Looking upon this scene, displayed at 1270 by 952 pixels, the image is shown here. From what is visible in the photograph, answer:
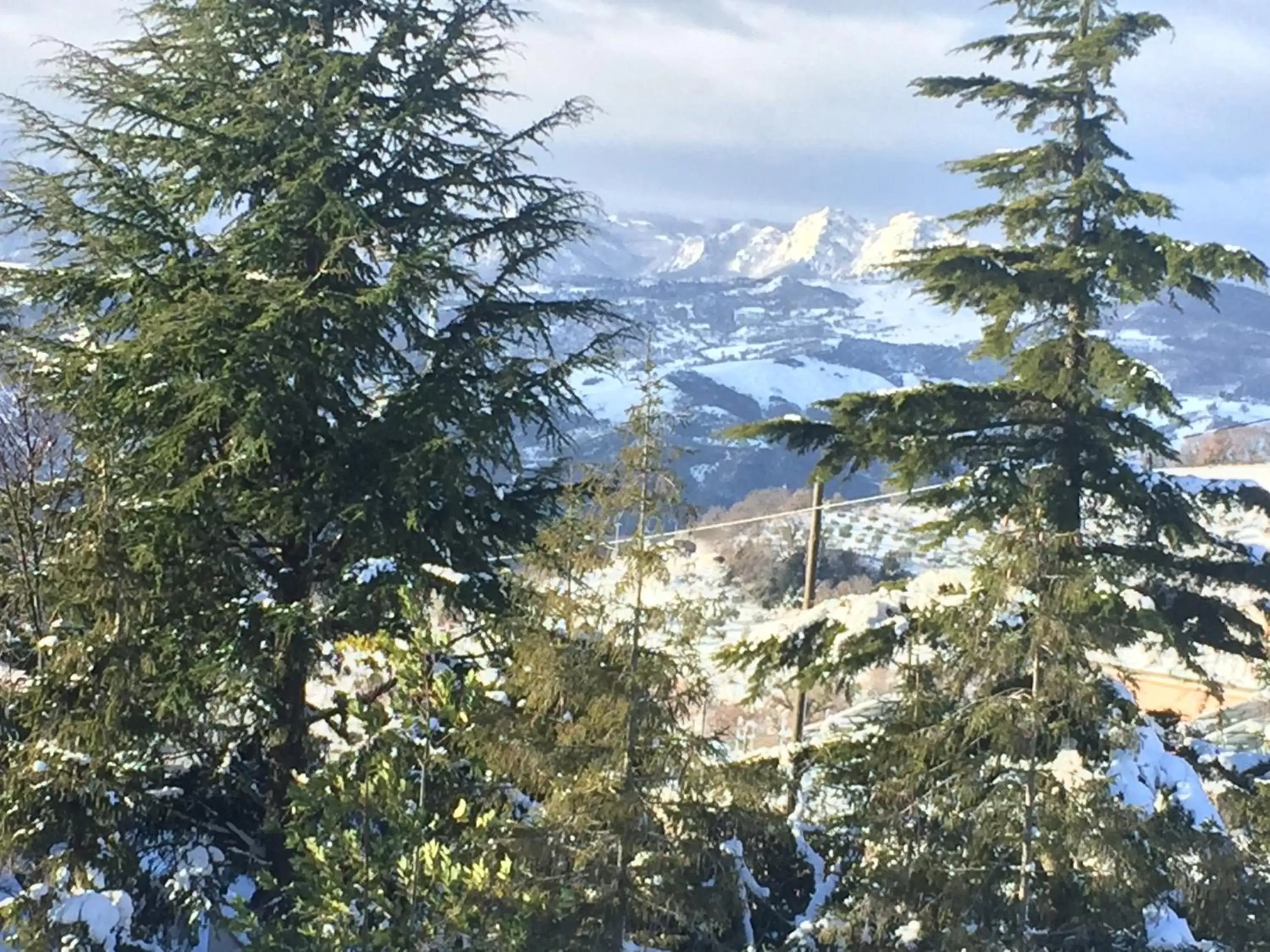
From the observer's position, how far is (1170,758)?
24.7 ft

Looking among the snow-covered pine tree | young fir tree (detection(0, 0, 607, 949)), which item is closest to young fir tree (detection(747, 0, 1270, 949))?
the snow-covered pine tree

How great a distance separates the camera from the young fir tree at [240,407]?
24.6 ft

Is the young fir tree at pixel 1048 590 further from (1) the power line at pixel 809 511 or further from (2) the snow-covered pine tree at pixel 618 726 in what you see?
(2) the snow-covered pine tree at pixel 618 726

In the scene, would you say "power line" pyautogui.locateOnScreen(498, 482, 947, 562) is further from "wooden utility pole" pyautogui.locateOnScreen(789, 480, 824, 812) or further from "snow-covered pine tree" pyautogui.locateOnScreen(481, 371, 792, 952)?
"wooden utility pole" pyautogui.locateOnScreen(789, 480, 824, 812)

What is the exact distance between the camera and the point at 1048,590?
707 cm

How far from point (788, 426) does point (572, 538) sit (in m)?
3.23

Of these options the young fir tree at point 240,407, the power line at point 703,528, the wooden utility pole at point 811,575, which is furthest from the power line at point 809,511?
the young fir tree at point 240,407

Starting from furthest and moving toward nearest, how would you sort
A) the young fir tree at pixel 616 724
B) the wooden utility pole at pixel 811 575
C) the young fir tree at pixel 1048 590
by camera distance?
the wooden utility pole at pixel 811 575 → the young fir tree at pixel 1048 590 → the young fir tree at pixel 616 724

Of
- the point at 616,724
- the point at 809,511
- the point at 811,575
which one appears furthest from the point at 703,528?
the point at 811,575

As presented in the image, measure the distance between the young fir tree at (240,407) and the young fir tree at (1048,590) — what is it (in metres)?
2.80

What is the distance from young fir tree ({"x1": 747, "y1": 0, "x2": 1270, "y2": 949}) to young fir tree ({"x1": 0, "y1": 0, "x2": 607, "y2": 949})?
9.19 ft

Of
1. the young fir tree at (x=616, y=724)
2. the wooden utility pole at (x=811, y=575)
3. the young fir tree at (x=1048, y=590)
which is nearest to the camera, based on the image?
the young fir tree at (x=616, y=724)

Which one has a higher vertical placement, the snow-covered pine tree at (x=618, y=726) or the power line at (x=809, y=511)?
the power line at (x=809, y=511)

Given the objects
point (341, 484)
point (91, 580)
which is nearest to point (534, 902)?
point (341, 484)
